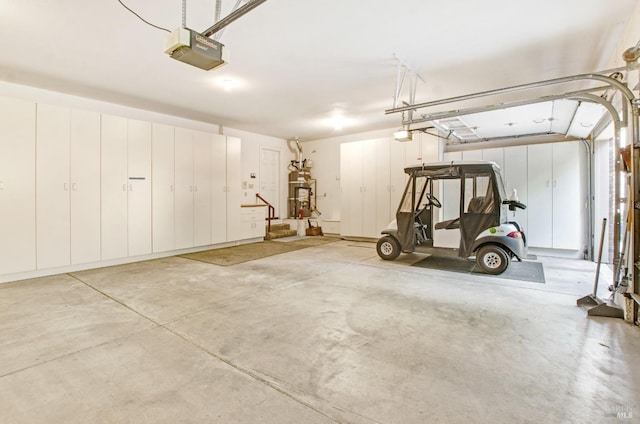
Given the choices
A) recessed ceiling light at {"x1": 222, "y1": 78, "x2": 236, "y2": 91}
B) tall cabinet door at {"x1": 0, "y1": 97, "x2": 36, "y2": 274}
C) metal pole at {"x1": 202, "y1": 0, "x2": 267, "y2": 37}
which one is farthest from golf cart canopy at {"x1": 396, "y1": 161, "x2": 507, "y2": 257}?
tall cabinet door at {"x1": 0, "y1": 97, "x2": 36, "y2": 274}

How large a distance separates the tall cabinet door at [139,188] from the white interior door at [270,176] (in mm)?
3545

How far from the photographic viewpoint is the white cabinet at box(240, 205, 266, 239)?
7.72 metres

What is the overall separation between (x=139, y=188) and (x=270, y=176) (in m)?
4.13

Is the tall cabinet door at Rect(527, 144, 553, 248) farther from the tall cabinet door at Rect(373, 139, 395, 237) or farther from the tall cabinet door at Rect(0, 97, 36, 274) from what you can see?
the tall cabinet door at Rect(0, 97, 36, 274)

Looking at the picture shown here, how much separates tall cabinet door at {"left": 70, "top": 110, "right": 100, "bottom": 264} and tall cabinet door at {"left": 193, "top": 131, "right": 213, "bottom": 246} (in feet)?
5.83

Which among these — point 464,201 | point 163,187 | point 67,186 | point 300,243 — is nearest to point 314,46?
point 464,201

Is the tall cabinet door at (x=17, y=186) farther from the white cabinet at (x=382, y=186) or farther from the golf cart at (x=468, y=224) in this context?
the white cabinet at (x=382, y=186)

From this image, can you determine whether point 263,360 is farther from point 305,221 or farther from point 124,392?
point 305,221

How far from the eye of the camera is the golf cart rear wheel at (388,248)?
5.51 metres

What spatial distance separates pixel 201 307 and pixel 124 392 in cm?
145

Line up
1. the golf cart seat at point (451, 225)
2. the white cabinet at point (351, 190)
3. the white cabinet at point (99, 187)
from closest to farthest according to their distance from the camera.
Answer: the white cabinet at point (99, 187) → the golf cart seat at point (451, 225) → the white cabinet at point (351, 190)

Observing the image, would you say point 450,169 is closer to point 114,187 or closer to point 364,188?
point 364,188

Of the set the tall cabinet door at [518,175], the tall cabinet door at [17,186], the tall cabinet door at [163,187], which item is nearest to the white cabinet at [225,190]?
the tall cabinet door at [163,187]

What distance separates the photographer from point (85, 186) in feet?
16.3
